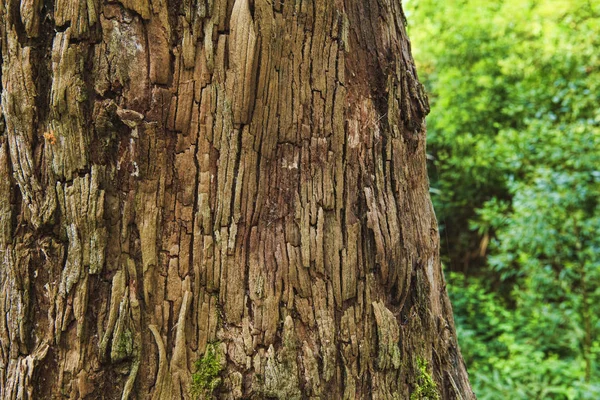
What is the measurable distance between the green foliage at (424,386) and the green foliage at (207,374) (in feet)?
1.57

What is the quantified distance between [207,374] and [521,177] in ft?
17.8

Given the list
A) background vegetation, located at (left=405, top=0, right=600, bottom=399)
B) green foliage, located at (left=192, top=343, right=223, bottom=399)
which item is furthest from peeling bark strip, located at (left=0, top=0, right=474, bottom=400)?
background vegetation, located at (left=405, top=0, right=600, bottom=399)

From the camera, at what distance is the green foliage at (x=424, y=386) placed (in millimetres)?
1213

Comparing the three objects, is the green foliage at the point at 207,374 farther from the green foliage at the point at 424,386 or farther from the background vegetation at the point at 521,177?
the background vegetation at the point at 521,177

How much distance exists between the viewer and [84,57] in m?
1.04

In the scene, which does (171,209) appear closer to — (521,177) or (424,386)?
(424,386)

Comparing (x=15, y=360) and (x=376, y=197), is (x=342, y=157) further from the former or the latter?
(x=15, y=360)

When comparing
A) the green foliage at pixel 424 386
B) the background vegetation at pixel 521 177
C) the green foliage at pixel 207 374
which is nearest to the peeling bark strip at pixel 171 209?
the green foliage at pixel 207 374

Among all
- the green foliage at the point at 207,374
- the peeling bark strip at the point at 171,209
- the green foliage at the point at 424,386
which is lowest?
the green foliage at the point at 424,386

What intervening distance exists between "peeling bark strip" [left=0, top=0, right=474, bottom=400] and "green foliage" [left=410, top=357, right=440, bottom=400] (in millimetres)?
118

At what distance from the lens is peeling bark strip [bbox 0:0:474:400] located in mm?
1039

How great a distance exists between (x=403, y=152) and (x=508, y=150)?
4513 millimetres

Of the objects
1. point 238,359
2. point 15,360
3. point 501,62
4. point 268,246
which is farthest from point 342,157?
point 501,62

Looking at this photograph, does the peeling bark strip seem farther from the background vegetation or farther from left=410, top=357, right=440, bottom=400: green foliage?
the background vegetation
